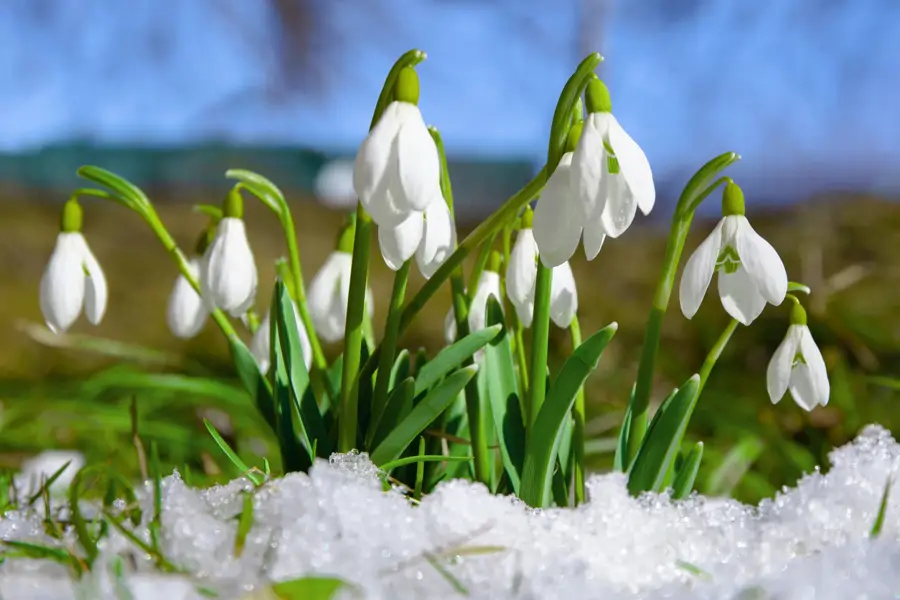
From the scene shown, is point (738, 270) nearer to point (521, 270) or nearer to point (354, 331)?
point (521, 270)

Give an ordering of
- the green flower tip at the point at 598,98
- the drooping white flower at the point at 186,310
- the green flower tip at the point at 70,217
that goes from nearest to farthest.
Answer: the green flower tip at the point at 598,98 < the green flower tip at the point at 70,217 < the drooping white flower at the point at 186,310

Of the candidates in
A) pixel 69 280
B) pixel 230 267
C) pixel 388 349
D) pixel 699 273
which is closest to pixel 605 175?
pixel 699 273

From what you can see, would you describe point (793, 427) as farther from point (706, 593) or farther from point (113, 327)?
point (113, 327)

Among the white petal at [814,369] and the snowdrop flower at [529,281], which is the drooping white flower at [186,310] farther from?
the white petal at [814,369]

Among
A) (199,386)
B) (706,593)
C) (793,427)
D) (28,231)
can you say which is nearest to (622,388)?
(793,427)

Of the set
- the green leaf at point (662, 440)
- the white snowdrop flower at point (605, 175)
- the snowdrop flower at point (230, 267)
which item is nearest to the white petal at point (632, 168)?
→ the white snowdrop flower at point (605, 175)
